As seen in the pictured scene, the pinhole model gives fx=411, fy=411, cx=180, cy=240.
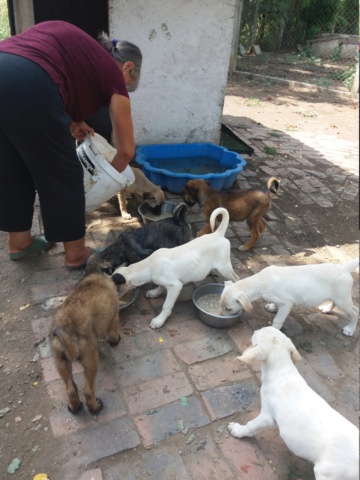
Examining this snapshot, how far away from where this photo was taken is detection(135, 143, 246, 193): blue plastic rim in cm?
572

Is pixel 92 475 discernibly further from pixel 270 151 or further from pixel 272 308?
pixel 270 151

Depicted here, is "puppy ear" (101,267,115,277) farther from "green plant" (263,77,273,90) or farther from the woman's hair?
"green plant" (263,77,273,90)

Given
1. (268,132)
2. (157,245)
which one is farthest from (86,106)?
(268,132)

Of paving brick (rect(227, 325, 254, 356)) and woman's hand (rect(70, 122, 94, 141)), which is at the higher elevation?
woman's hand (rect(70, 122, 94, 141))

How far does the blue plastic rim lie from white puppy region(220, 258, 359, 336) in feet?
7.73

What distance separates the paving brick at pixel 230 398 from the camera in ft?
9.86

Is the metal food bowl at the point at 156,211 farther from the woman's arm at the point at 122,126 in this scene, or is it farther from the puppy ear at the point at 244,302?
the puppy ear at the point at 244,302

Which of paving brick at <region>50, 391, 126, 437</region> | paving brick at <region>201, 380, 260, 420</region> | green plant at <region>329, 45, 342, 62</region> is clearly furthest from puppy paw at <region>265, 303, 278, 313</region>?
green plant at <region>329, 45, 342, 62</region>

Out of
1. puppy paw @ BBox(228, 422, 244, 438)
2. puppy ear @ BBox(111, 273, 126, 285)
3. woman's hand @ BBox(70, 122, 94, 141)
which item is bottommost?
puppy paw @ BBox(228, 422, 244, 438)

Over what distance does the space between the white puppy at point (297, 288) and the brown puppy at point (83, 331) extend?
1048 mm

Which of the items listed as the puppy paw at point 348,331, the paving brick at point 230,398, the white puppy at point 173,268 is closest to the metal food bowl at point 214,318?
→ the white puppy at point 173,268

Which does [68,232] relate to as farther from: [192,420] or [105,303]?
[192,420]

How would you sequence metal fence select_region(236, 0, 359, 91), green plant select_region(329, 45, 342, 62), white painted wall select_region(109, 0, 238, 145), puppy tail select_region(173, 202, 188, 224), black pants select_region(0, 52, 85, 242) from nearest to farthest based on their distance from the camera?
1. black pants select_region(0, 52, 85, 242)
2. puppy tail select_region(173, 202, 188, 224)
3. white painted wall select_region(109, 0, 238, 145)
4. metal fence select_region(236, 0, 359, 91)
5. green plant select_region(329, 45, 342, 62)

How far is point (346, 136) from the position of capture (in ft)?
31.2
